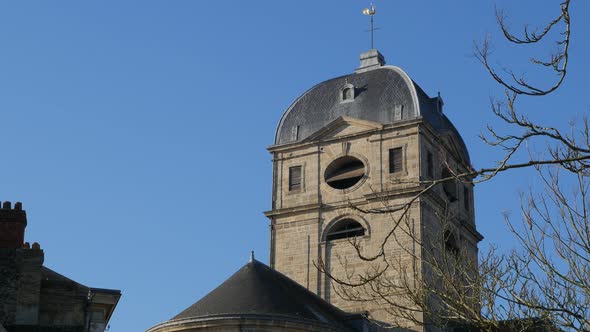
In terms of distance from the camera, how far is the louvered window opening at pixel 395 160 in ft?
95.8

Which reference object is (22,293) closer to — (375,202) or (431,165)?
(375,202)

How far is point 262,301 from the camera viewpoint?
24500 millimetres

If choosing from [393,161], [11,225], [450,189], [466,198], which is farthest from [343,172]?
[11,225]

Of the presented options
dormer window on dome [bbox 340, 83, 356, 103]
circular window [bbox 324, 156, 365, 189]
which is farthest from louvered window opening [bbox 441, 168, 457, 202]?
dormer window on dome [bbox 340, 83, 356, 103]

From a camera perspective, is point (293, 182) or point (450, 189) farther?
point (450, 189)

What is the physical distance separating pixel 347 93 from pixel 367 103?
3.09 feet

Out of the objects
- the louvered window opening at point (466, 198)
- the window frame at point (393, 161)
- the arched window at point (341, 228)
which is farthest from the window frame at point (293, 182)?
the louvered window opening at point (466, 198)

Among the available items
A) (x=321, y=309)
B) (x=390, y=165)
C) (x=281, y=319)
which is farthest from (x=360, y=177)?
(x=281, y=319)

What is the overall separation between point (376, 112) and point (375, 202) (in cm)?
301

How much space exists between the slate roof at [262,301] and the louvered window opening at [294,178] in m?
4.14

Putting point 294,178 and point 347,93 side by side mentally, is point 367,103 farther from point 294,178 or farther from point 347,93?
point 294,178

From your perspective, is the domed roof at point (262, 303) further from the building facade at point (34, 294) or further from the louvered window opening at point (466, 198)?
the building facade at point (34, 294)

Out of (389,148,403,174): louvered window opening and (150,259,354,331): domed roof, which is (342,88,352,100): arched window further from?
(150,259,354,331): domed roof

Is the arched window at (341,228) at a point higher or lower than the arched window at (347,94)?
lower
